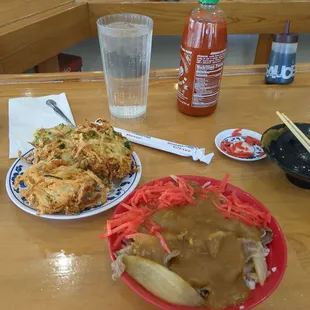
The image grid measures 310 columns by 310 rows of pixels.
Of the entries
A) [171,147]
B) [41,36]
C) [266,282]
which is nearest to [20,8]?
[41,36]

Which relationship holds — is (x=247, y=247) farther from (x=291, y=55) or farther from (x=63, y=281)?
(x=291, y=55)

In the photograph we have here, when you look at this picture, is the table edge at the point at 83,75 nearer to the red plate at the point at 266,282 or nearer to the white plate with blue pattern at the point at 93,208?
the white plate with blue pattern at the point at 93,208

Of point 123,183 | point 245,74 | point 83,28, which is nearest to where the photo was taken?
point 123,183

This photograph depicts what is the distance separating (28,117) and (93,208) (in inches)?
17.0

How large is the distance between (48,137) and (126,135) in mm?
191

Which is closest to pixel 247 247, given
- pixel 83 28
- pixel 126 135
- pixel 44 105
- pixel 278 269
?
pixel 278 269

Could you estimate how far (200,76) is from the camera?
0.88m

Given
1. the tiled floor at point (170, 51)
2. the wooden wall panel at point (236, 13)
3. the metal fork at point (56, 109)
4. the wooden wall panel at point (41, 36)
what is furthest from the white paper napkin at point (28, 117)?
the tiled floor at point (170, 51)

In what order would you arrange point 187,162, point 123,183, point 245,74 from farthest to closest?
point 245,74
point 187,162
point 123,183

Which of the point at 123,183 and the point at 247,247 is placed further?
the point at 123,183

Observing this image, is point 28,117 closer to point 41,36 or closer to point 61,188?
point 61,188

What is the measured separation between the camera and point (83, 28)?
204 centimetres

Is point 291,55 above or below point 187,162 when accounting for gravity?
above

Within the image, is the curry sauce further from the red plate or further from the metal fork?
the metal fork
